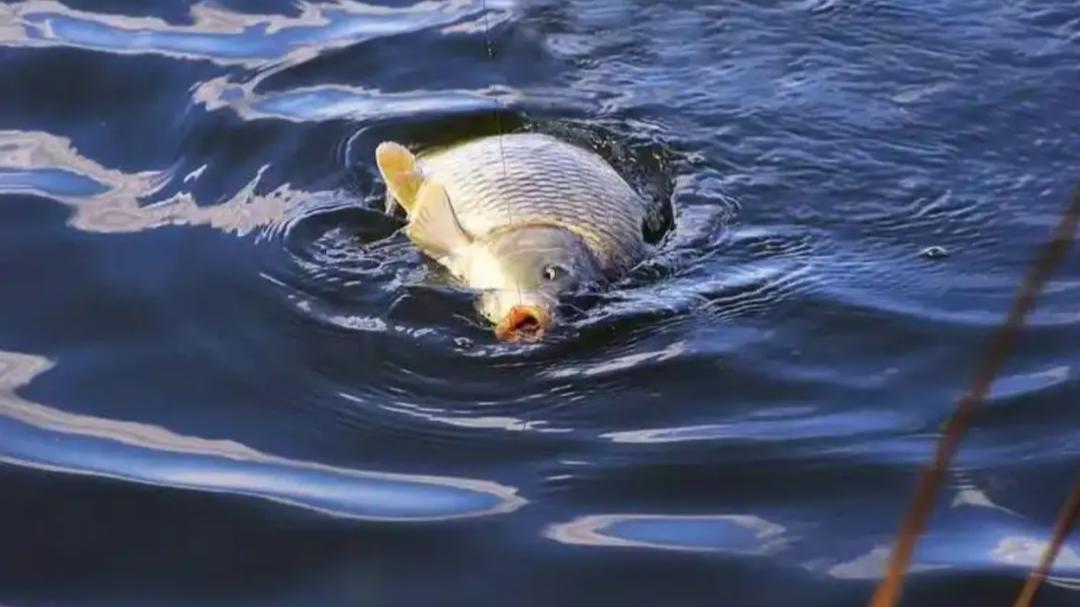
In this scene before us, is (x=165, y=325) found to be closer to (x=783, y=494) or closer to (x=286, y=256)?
(x=286, y=256)

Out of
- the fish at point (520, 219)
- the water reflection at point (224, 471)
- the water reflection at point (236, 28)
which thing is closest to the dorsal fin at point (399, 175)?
the fish at point (520, 219)

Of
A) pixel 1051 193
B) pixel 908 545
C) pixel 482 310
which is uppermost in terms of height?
pixel 1051 193

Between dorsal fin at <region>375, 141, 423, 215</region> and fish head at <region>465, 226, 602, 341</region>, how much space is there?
442 millimetres

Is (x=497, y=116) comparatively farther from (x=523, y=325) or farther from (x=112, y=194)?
(x=523, y=325)

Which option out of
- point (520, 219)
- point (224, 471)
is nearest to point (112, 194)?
point (520, 219)

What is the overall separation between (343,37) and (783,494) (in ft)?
10.8

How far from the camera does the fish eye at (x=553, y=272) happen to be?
14.1ft

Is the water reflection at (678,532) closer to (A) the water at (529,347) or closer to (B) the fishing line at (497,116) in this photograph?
(A) the water at (529,347)

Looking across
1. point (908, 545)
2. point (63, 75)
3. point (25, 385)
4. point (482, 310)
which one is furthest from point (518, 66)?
point (908, 545)

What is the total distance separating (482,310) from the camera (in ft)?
14.1

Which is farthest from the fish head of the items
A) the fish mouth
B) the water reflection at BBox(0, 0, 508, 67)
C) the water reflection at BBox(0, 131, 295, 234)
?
the water reflection at BBox(0, 0, 508, 67)

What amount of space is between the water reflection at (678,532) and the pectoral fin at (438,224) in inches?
53.5

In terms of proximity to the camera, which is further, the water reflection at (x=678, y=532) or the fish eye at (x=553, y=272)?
the fish eye at (x=553, y=272)

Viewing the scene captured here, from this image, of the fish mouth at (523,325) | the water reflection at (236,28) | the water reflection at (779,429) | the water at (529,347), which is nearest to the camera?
the water at (529,347)
